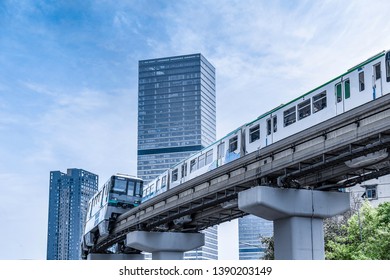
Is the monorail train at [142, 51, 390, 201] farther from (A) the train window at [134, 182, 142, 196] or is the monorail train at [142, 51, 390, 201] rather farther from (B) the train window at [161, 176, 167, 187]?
(A) the train window at [134, 182, 142, 196]

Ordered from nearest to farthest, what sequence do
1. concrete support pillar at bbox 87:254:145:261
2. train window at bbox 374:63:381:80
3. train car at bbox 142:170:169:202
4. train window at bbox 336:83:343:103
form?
train window at bbox 374:63:381:80, train window at bbox 336:83:343:103, train car at bbox 142:170:169:202, concrete support pillar at bbox 87:254:145:261

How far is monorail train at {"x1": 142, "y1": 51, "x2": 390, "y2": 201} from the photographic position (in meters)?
26.0

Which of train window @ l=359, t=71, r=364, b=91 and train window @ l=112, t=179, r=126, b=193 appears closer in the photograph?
train window @ l=359, t=71, r=364, b=91

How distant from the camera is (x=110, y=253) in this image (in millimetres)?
68750

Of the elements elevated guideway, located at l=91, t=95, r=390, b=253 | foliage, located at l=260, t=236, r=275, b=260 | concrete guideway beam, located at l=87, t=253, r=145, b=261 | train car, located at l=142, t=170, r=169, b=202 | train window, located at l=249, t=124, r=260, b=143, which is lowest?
concrete guideway beam, located at l=87, t=253, r=145, b=261

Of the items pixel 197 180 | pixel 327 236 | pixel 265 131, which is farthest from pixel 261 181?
pixel 327 236

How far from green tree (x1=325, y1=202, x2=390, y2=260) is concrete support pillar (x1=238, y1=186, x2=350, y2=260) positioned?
6.66 m

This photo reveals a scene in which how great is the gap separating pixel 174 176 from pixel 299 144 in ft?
65.7

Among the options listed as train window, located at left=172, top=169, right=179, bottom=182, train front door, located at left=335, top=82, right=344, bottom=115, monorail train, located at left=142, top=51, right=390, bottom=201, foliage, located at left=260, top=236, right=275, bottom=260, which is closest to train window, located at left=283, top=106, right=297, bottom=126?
monorail train, located at left=142, top=51, right=390, bottom=201

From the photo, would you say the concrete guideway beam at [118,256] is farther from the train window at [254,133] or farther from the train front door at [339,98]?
the train front door at [339,98]

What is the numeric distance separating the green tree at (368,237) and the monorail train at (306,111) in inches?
408

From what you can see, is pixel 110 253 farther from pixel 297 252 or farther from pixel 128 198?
pixel 297 252

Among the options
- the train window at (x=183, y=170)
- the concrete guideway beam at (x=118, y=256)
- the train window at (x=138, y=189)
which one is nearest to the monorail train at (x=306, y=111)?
the train window at (x=183, y=170)
